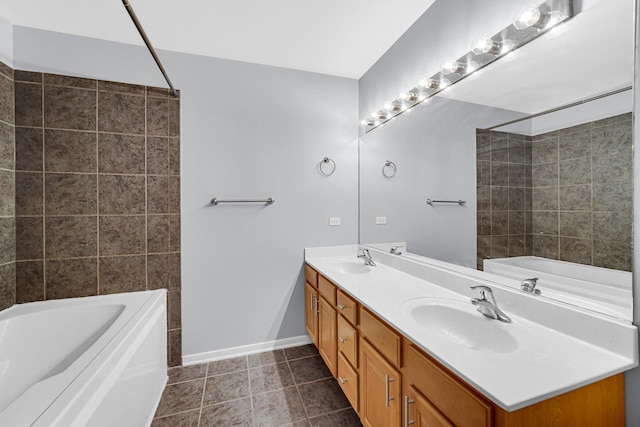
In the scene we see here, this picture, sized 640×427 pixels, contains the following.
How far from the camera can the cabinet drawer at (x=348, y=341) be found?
1.46 meters

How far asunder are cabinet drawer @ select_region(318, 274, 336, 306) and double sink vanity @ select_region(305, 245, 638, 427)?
0.02 m

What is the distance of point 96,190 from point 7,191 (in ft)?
1.48

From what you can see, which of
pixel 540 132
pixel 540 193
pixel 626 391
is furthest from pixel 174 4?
pixel 626 391

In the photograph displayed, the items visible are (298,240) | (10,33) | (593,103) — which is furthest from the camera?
(298,240)

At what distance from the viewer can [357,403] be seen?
4.70ft

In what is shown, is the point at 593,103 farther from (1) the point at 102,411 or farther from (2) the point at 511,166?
(1) the point at 102,411

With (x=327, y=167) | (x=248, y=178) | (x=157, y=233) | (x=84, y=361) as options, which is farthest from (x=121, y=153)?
(x=327, y=167)

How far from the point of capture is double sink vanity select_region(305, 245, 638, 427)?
73 centimetres

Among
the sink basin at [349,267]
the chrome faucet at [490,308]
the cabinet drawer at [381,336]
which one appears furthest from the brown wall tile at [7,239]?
the chrome faucet at [490,308]

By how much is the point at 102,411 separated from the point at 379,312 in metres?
1.16

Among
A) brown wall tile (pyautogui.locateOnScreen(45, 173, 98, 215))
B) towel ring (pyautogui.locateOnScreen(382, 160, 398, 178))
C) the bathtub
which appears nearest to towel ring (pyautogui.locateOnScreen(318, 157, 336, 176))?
towel ring (pyautogui.locateOnScreen(382, 160, 398, 178))

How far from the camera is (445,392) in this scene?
2.74 ft

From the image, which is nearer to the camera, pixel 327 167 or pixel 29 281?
pixel 29 281

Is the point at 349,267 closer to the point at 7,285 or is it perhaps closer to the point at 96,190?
the point at 96,190
